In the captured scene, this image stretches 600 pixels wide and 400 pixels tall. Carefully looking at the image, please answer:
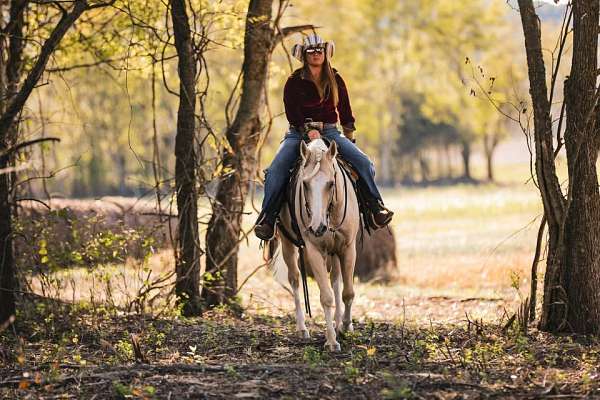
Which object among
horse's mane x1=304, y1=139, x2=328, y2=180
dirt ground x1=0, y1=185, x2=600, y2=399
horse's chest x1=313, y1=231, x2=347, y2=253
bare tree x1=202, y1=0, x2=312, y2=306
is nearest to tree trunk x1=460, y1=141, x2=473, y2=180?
dirt ground x1=0, y1=185, x2=600, y2=399

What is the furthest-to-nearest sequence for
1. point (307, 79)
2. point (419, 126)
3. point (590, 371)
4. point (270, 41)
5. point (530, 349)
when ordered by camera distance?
point (419, 126) → point (270, 41) → point (307, 79) → point (530, 349) → point (590, 371)

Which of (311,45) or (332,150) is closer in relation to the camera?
(332,150)

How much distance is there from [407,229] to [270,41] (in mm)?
20141

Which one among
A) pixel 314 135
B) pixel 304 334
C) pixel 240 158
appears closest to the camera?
pixel 314 135

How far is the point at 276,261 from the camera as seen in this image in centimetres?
1109

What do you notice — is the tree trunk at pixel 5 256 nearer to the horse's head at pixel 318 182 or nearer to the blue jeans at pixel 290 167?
the blue jeans at pixel 290 167

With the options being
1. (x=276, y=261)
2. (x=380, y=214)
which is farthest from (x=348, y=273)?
(x=276, y=261)

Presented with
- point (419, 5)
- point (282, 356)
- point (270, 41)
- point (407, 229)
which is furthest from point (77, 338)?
point (419, 5)

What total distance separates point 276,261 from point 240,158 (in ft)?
8.82

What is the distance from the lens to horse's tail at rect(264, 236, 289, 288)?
1084cm

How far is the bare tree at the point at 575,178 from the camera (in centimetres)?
900

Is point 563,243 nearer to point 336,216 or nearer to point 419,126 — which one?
point 336,216

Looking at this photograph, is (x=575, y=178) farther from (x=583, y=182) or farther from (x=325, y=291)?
(x=325, y=291)

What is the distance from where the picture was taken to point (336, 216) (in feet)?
29.5
